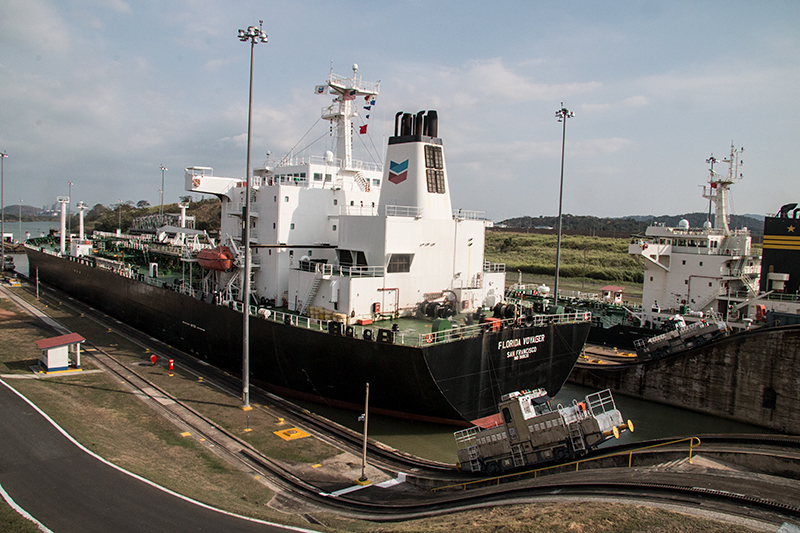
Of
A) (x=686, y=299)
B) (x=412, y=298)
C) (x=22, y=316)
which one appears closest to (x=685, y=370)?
(x=686, y=299)

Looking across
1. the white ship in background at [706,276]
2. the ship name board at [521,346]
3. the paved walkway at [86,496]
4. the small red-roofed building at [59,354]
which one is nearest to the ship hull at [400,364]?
the ship name board at [521,346]

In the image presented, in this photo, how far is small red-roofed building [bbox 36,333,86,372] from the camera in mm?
17109

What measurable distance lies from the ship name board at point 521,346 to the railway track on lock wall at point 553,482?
402cm

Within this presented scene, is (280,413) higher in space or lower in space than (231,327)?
lower

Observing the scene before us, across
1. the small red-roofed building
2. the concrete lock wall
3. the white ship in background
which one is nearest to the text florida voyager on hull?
the small red-roofed building

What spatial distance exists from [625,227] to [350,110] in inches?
→ 5324

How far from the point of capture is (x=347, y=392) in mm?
15398

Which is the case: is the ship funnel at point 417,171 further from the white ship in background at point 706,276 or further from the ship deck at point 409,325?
the white ship in background at point 706,276

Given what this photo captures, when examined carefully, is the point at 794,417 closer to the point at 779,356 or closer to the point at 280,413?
the point at 779,356

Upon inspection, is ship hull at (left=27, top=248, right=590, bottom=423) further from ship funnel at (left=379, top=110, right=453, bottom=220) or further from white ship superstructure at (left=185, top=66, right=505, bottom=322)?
ship funnel at (left=379, top=110, right=453, bottom=220)

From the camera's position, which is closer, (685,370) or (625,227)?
(685,370)

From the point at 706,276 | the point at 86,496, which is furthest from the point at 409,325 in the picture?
the point at 706,276

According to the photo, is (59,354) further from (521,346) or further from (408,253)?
(521,346)

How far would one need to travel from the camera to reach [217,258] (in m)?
20.5
